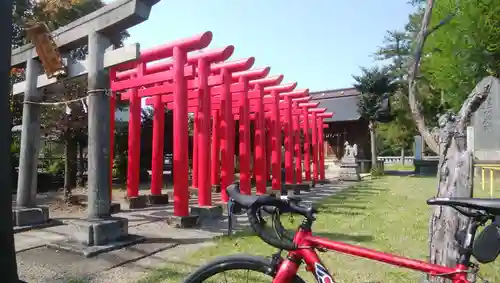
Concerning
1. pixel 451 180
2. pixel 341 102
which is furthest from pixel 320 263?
pixel 341 102

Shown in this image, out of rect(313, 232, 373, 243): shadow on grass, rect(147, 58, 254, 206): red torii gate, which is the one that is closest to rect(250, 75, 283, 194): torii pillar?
rect(147, 58, 254, 206): red torii gate

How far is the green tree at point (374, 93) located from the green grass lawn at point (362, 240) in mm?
13092

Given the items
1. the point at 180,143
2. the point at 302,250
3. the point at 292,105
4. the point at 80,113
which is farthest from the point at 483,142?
the point at 302,250

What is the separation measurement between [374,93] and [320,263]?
863 inches

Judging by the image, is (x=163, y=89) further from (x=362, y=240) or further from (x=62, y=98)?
(x=362, y=240)

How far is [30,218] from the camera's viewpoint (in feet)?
20.9

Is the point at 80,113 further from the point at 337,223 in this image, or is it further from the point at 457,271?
the point at 457,271

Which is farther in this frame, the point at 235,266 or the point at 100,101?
the point at 100,101

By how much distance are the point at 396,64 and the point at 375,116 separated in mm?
6583

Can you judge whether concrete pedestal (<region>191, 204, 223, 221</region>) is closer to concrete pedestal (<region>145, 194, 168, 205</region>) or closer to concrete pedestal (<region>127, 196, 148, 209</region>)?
concrete pedestal (<region>127, 196, 148, 209</region>)

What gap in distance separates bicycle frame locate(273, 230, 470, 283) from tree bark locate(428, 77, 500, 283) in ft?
3.12

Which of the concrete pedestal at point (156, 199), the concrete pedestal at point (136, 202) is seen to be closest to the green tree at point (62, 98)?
the concrete pedestal at point (136, 202)

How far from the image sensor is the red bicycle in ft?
6.02

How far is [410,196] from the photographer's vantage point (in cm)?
1104
